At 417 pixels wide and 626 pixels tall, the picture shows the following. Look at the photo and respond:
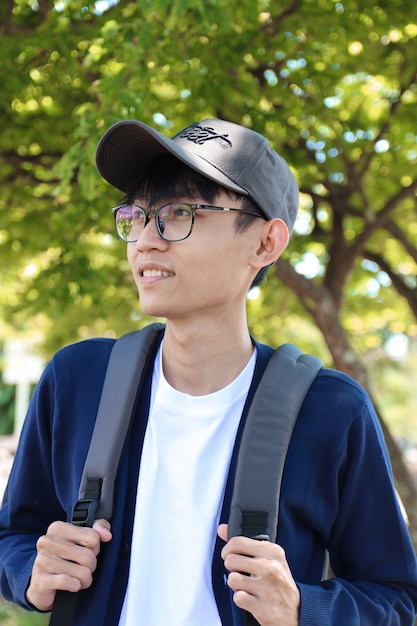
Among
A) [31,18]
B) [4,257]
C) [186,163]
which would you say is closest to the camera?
[186,163]

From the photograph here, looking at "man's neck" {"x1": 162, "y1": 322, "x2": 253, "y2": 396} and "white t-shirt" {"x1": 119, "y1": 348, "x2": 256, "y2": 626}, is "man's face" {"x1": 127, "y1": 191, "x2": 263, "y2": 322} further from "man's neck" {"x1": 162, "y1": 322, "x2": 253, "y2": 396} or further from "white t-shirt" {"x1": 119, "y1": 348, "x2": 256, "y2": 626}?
"white t-shirt" {"x1": 119, "y1": 348, "x2": 256, "y2": 626}

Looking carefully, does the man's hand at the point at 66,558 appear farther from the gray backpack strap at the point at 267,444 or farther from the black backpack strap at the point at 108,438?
the gray backpack strap at the point at 267,444

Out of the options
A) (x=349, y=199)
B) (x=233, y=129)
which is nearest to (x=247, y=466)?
(x=233, y=129)

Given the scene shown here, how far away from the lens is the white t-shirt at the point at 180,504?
170 centimetres

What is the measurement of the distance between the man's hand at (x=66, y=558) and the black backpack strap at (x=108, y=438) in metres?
0.04

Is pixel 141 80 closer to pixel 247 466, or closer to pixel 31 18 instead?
pixel 31 18

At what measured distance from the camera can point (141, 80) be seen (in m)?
3.47

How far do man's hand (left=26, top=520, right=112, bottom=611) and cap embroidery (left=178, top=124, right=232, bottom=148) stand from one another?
1.03 metres

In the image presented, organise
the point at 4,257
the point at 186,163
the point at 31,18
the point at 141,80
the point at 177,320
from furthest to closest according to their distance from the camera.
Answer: the point at 4,257
the point at 31,18
the point at 141,80
the point at 177,320
the point at 186,163

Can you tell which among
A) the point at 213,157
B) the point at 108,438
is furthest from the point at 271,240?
the point at 108,438

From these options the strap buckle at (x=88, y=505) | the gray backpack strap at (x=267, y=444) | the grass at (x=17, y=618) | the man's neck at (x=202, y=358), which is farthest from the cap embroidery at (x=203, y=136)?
the grass at (x=17, y=618)

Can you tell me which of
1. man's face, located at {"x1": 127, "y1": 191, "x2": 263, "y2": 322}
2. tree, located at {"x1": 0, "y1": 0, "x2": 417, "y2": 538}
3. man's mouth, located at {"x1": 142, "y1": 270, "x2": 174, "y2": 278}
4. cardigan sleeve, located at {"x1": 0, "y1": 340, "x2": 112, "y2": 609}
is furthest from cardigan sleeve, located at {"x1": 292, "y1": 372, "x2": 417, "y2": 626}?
tree, located at {"x1": 0, "y1": 0, "x2": 417, "y2": 538}

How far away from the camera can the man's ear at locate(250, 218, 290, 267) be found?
1981mm

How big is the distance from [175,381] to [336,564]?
→ 65 centimetres
